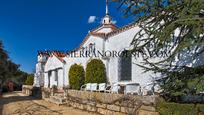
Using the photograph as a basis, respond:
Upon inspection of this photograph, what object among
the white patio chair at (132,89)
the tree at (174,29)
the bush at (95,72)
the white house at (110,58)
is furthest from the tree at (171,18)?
the bush at (95,72)

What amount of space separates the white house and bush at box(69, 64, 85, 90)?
1407 millimetres

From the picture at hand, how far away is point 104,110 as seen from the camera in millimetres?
15969

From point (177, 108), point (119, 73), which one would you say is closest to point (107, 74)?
point (119, 73)

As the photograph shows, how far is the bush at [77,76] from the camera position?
78.4 ft

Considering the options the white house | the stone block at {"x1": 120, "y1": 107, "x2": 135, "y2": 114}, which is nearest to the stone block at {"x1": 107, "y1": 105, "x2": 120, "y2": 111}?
the stone block at {"x1": 120, "y1": 107, "x2": 135, "y2": 114}

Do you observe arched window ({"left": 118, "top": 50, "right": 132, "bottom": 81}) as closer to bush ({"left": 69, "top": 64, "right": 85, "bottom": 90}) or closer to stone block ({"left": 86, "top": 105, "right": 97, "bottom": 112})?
bush ({"left": 69, "top": 64, "right": 85, "bottom": 90})

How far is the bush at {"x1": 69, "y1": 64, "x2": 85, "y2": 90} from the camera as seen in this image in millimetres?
23891

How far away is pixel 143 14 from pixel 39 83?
33.1m

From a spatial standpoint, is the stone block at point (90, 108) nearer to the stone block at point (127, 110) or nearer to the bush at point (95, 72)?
the stone block at point (127, 110)

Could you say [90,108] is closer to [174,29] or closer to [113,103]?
[113,103]

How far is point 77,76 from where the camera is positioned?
2395cm

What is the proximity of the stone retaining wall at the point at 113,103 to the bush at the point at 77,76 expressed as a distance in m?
3.00

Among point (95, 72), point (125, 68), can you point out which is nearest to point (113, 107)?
point (125, 68)

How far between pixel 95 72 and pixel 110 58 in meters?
1.68
